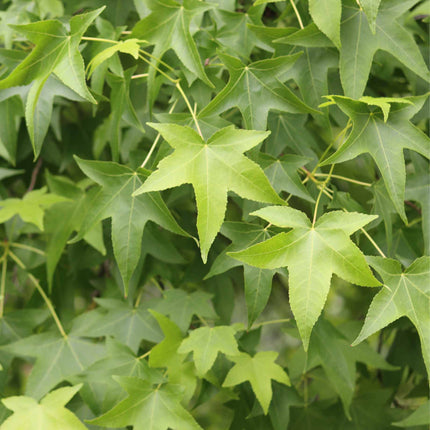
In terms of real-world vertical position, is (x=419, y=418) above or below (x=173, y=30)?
below

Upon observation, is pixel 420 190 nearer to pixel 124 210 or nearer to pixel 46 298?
pixel 124 210

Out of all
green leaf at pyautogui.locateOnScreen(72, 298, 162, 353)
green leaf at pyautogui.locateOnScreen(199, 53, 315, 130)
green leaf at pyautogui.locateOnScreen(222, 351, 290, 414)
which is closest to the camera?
green leaf at pyautogui.locateOnScreen(199, 53, 315, 130)

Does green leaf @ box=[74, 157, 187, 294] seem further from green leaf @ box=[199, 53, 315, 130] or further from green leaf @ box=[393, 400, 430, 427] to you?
green leaf @ box=[393, 400, 430, 427]

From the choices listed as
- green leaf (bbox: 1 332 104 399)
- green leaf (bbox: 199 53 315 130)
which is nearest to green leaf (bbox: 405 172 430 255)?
green leaf (bbox: 199 53 315 130)

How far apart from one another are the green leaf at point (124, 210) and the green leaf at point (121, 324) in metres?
0.25

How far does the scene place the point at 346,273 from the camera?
0.77m

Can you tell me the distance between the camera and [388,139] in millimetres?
868

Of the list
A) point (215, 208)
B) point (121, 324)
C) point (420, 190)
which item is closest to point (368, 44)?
point (420, 190)

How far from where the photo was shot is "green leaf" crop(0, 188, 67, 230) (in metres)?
1.10

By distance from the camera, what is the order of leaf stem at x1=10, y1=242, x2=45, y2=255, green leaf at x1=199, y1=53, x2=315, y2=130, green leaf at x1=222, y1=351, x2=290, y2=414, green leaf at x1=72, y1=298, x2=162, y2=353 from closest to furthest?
green leaf at x1=199, y1=53, x2=315, y2=130 → green leaf at x1=222, y1=351, x2=290, y2=414 → green leaf at x1=72, y1=298, x2=162, y2=353 → leaf stem at x1=10, y1=242, x2=45, y2=255

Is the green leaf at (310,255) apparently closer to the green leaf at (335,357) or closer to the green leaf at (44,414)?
the green leaf at (335,357)

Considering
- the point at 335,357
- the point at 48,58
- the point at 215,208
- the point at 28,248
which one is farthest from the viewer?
the point at 28,248

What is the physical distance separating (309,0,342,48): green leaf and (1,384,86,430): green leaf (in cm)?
75

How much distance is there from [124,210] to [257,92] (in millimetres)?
315
